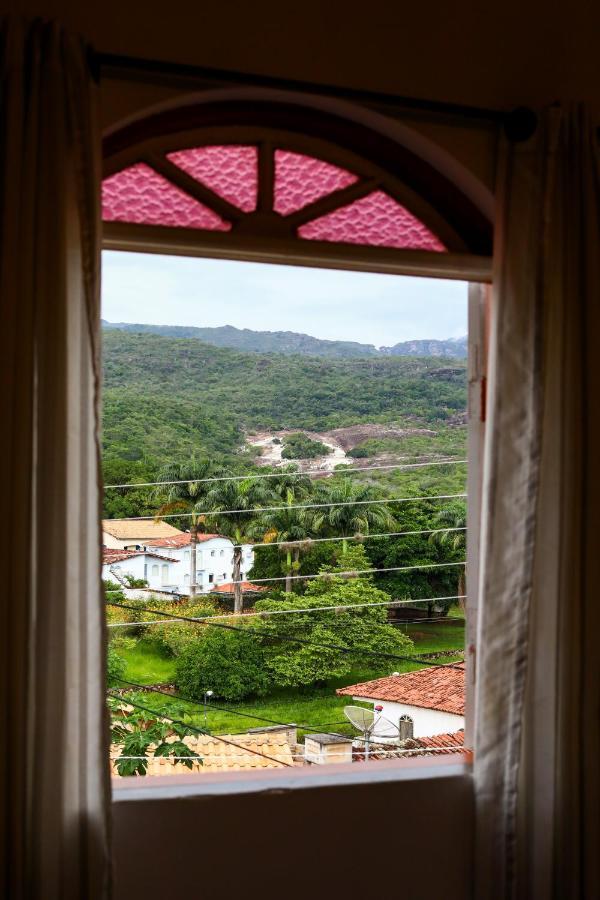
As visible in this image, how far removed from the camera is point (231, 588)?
31.9ft

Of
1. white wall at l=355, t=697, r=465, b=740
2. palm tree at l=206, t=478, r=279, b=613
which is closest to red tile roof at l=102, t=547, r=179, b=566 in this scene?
palm tree at l=206, t=478, r=279, b=613

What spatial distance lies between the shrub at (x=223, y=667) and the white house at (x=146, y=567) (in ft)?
5.02

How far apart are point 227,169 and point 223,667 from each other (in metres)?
8.79

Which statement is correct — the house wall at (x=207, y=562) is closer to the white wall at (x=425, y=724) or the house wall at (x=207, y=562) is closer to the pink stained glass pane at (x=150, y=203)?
the white wall at (x=425, y=724)

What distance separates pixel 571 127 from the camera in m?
1.98

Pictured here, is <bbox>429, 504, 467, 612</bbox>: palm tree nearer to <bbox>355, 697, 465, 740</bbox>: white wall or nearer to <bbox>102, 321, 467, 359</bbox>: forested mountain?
<bbox>355, 697, 465, 740</bbox>: white wall

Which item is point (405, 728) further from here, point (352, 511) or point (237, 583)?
point (352, 511)

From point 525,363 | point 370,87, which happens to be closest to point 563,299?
point 525,363

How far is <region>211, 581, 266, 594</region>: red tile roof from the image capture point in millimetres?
9364

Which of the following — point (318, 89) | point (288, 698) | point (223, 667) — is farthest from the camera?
point (288, 698)

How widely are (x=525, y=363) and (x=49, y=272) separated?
3.46 feet

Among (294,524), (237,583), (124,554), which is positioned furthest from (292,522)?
(124,554)

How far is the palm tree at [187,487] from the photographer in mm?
8961

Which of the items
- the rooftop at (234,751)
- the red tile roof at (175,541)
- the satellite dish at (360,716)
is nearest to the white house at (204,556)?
the red tile roof at (175,541)
